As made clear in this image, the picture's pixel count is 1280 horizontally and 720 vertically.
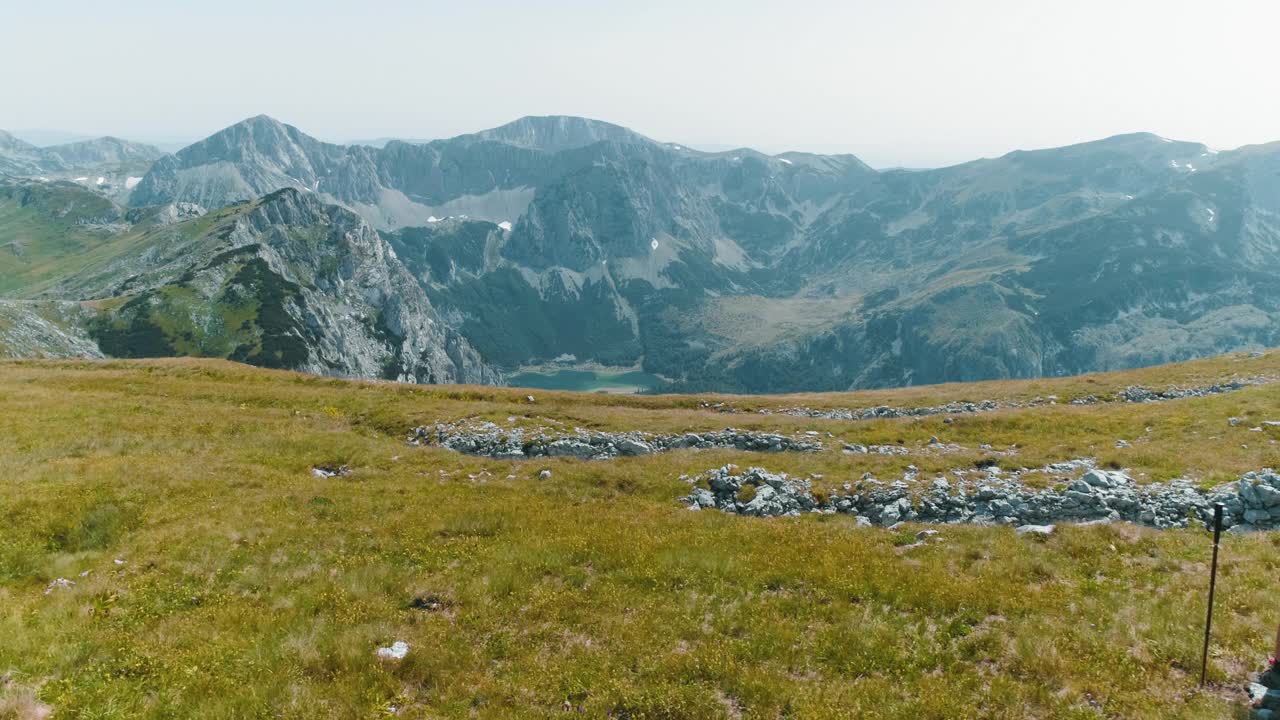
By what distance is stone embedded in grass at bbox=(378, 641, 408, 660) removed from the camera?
14.1 meters

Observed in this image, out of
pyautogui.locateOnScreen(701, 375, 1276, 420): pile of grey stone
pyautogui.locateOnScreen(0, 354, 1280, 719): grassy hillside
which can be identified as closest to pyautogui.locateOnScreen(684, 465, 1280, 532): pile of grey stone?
pyautogui.locateOnScreen(0, 354, 1280, 719): grassy hillside

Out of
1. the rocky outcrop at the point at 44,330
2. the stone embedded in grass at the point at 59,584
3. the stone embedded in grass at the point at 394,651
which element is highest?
the stone embedded in grass at the point at 59,584

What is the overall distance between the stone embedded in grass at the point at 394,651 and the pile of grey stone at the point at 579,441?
2174cm

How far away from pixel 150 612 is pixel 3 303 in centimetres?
→ 22241

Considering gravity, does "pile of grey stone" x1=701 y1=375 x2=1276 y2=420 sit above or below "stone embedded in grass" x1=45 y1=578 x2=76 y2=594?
below

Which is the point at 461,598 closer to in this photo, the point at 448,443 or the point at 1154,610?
the point at 1154,610

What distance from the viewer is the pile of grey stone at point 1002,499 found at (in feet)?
72.6

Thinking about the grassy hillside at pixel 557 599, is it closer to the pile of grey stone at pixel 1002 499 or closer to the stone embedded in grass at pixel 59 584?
the stone embedded in grass at pixel 59 584

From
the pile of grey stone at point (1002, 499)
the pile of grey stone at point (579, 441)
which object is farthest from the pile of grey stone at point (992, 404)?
the pile of grey stone at point (1002, 499)

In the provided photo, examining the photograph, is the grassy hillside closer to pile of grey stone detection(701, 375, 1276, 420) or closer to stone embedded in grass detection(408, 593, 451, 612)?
stone embedded in grass detection(408, 593, 451, 612)

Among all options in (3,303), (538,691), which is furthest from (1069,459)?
(3,303)

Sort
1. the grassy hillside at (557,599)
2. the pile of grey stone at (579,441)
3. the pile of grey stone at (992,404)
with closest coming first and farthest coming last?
the grassy hillside at (557,599) → the pile of grey stone at (579,441) → the pile of grey stone at (992,404)

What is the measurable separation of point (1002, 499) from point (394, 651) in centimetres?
2406

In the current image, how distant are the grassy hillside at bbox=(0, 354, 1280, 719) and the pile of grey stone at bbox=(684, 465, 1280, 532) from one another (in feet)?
7.66
